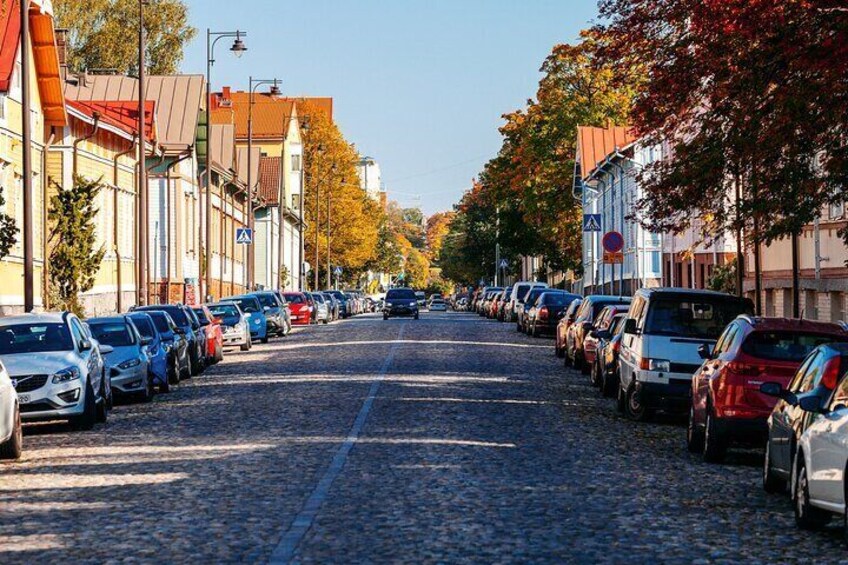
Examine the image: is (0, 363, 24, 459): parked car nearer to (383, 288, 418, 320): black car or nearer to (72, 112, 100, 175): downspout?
(72, 112, 100, 175): downspout

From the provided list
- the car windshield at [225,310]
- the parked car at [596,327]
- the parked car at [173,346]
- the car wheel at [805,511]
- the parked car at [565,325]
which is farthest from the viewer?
the car windshield at [225,310]

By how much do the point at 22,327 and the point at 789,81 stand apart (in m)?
11.0

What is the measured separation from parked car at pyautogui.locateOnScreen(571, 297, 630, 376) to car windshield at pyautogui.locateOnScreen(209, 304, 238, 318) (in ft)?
46.1

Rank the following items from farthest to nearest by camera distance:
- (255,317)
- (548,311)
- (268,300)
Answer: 1. (268,300)
2. (548,311)
3. (255,317)

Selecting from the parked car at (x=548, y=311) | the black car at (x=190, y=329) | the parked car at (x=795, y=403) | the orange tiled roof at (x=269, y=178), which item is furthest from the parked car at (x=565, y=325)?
the orange tiled roof at (x=269, y=178)

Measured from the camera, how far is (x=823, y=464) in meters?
12.1

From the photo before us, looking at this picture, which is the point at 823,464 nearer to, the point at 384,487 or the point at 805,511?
the point at 805,511

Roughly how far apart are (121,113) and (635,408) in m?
Result: 40.6

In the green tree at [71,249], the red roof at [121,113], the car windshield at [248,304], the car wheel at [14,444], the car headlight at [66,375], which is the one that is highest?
the red roof at [121,113]

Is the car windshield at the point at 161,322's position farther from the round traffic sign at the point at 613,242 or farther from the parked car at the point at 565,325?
the round traffic sign at the point at 613,242

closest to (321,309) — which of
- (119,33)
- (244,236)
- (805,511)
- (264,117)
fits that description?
(244,236)

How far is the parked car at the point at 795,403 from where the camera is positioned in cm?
1388

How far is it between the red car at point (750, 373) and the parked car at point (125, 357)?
11.4 m

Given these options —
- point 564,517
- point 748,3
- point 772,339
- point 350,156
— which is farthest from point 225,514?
point 350,156
